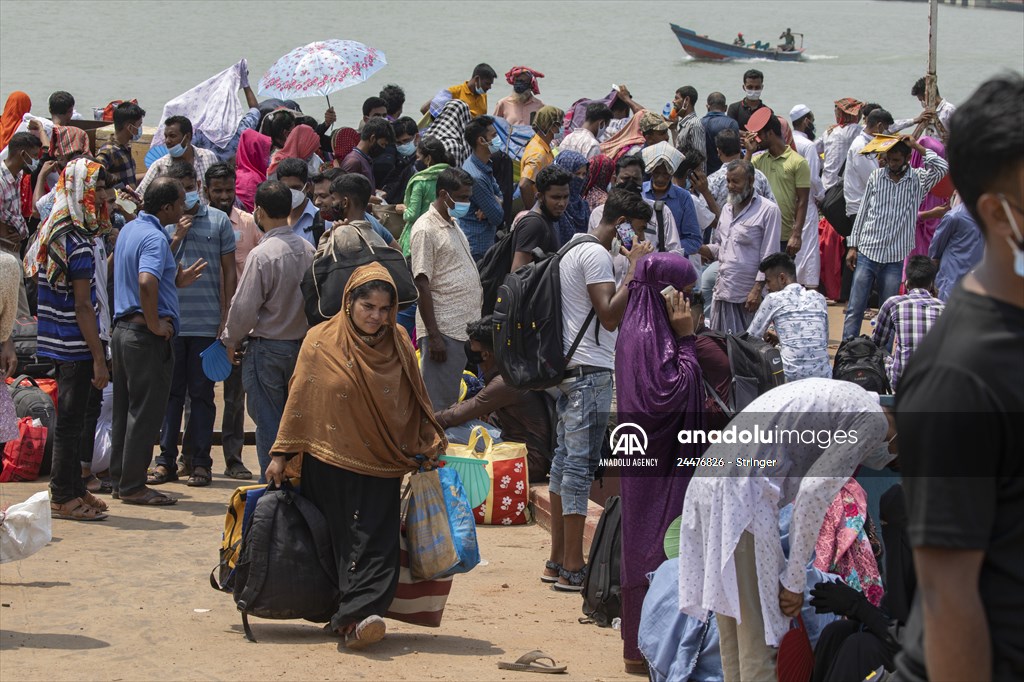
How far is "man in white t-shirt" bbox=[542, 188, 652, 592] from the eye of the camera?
6.57 m

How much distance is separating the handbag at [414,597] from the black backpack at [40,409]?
11.6 ft

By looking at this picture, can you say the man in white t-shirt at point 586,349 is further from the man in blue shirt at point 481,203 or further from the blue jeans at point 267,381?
the man in blue shirt at point 481,203

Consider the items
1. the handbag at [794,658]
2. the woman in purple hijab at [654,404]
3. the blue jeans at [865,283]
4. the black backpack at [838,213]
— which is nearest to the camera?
the handbag at [794,658]

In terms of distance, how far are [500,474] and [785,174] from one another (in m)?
4.34

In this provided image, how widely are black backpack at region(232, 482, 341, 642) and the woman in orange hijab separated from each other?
842cm

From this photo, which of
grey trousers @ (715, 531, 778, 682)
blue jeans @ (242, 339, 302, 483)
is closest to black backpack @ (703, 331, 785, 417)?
grey trousers @ (715, 531, 778, 682)

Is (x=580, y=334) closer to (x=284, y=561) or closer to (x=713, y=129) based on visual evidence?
(x=284, y=561)

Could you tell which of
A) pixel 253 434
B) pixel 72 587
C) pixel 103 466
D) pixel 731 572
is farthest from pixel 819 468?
pixel 253 434

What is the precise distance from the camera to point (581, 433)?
21.7 feet

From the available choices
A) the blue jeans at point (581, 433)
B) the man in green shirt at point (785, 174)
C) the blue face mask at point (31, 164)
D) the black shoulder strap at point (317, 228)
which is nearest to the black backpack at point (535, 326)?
the blue jeans at point (581, 433)

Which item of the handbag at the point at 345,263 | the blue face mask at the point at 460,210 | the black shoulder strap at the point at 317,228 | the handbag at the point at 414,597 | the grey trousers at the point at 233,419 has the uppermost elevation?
the blue face mask at the point at 460,210

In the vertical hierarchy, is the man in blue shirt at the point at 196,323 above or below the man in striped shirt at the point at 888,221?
below

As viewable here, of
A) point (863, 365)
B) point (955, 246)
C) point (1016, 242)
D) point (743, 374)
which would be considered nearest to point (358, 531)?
point (743, 374)

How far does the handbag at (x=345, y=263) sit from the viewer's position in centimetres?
696
